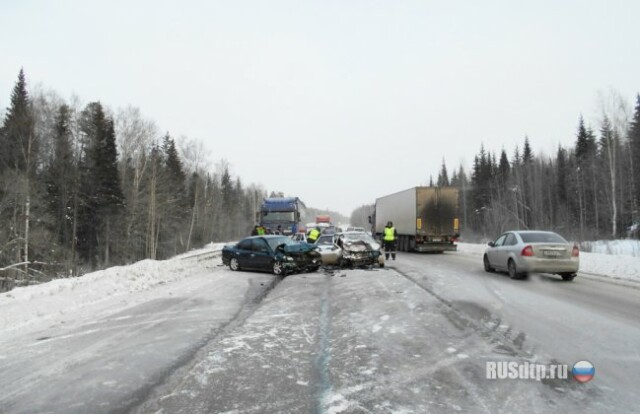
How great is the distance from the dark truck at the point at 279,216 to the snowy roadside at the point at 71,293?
1386cm

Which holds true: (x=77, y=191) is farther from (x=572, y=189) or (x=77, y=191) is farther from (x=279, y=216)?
(x=572, y=189)

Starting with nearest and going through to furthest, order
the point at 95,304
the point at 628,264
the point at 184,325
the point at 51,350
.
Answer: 1. the point at 51,350
2. the point at 184,325
3. the point at 95,304
4. the point at 628,264

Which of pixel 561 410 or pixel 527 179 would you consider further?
pixel 527 179

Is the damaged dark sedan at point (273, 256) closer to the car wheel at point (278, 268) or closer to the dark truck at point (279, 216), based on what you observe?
the car wheel at point (278, 268)

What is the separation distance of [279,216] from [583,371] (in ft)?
89.2

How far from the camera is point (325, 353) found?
578 centimetres

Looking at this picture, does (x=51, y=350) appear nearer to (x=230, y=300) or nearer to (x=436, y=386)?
A: (x=230, y=300)

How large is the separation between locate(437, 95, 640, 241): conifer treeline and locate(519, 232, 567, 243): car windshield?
2604 centimetres

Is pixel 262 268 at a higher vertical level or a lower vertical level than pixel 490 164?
lower

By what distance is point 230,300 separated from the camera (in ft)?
34.3

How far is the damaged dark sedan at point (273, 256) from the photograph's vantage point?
16.4 metres

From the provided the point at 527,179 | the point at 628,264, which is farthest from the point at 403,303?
the point at 527,179

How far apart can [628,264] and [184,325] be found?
16392 millimetres

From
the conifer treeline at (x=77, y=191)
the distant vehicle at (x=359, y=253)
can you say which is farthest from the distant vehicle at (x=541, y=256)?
the conifer treeline at (x=77, y=191)
